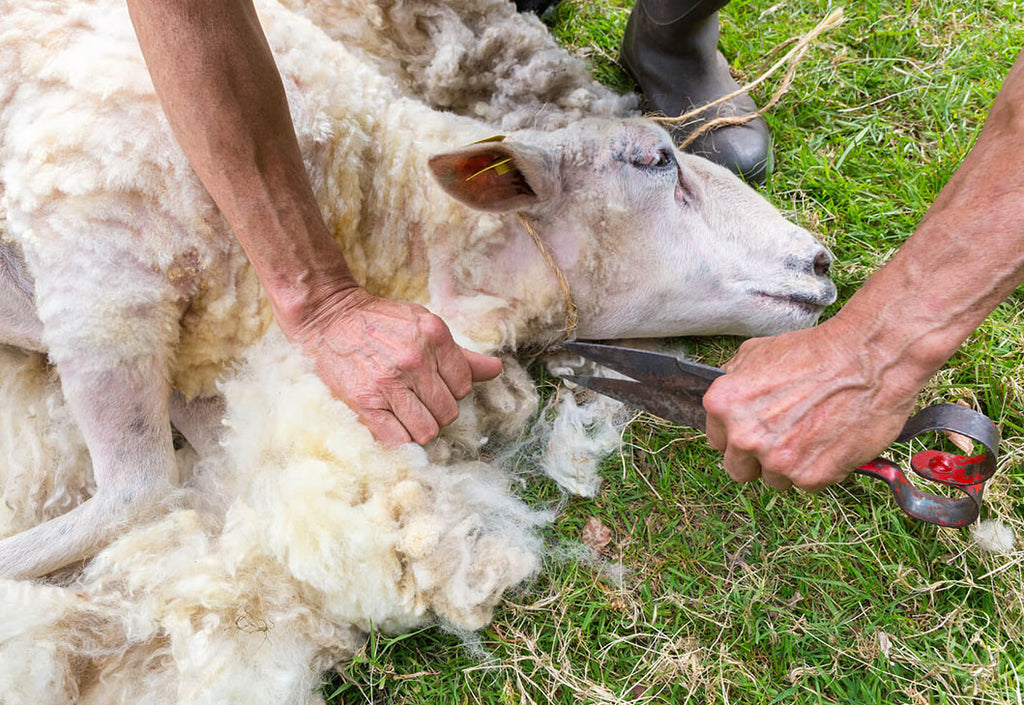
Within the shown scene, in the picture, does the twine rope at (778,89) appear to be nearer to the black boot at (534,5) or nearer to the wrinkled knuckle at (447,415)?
the black boot at (534,5)

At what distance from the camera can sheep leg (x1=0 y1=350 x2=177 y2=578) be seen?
1.75 metres

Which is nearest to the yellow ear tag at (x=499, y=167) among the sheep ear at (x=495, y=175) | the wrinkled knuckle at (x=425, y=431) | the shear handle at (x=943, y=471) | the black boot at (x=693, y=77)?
the sheep ear at (x=495, y=175)

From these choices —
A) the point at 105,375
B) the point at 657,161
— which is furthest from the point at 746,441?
the point at 105,375

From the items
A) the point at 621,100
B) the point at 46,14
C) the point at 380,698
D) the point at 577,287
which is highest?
the point at 46,14

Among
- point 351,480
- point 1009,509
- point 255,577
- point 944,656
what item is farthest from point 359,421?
point 1009,509

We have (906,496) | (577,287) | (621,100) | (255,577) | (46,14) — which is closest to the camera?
(906,496)

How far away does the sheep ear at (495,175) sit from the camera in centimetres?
177

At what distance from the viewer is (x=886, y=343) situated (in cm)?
131

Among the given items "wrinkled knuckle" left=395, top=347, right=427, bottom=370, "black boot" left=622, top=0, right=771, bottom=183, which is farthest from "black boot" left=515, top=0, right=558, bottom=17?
"wrinkled knuckle" left=395, top=347, right=427, bottom=370

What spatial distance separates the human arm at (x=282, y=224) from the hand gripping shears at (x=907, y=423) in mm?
348

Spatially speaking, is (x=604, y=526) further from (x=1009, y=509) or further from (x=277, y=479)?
(x=1009, y=509)

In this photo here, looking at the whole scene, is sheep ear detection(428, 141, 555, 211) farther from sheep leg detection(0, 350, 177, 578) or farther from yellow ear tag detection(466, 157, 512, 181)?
sheep leg detection(0, 350, 177, 578)

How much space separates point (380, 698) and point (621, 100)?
6.61ft

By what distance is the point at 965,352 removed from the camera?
2.12 metres
